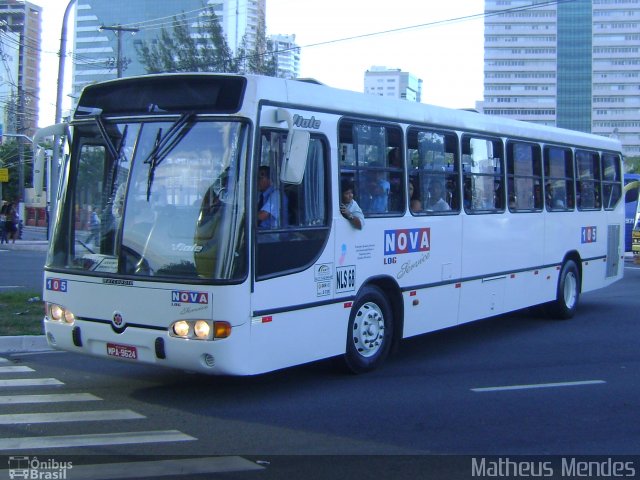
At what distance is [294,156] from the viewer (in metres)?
7.20

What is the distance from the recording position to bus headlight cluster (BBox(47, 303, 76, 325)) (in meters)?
7.74

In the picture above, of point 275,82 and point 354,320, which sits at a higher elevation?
point 275,82

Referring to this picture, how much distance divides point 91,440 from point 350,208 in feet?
11.6

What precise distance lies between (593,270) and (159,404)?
9.46 m

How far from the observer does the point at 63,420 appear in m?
7.00

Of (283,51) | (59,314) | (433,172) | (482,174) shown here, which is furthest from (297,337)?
(283,51)

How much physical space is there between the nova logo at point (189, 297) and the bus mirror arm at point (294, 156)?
1269 millimetres

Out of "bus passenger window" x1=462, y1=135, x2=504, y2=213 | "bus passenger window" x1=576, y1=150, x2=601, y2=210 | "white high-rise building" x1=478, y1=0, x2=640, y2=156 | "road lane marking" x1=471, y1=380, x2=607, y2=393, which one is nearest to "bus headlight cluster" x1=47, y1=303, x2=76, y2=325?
"road lane marking" x1=471, y1=380, x2=607, y2=393

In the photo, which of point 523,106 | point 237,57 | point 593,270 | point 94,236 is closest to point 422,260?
point 94,236

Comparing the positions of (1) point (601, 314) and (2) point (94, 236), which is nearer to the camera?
(2) point (94, 236)

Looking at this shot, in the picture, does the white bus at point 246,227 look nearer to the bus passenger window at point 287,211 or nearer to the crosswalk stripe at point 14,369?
the bus passenger window at point 287,211

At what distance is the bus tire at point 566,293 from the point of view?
13.3 m

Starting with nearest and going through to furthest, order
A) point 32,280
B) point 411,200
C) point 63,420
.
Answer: point 63,420
point 411,200
point 32,280

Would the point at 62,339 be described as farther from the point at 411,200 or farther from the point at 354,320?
the point at 411,200
